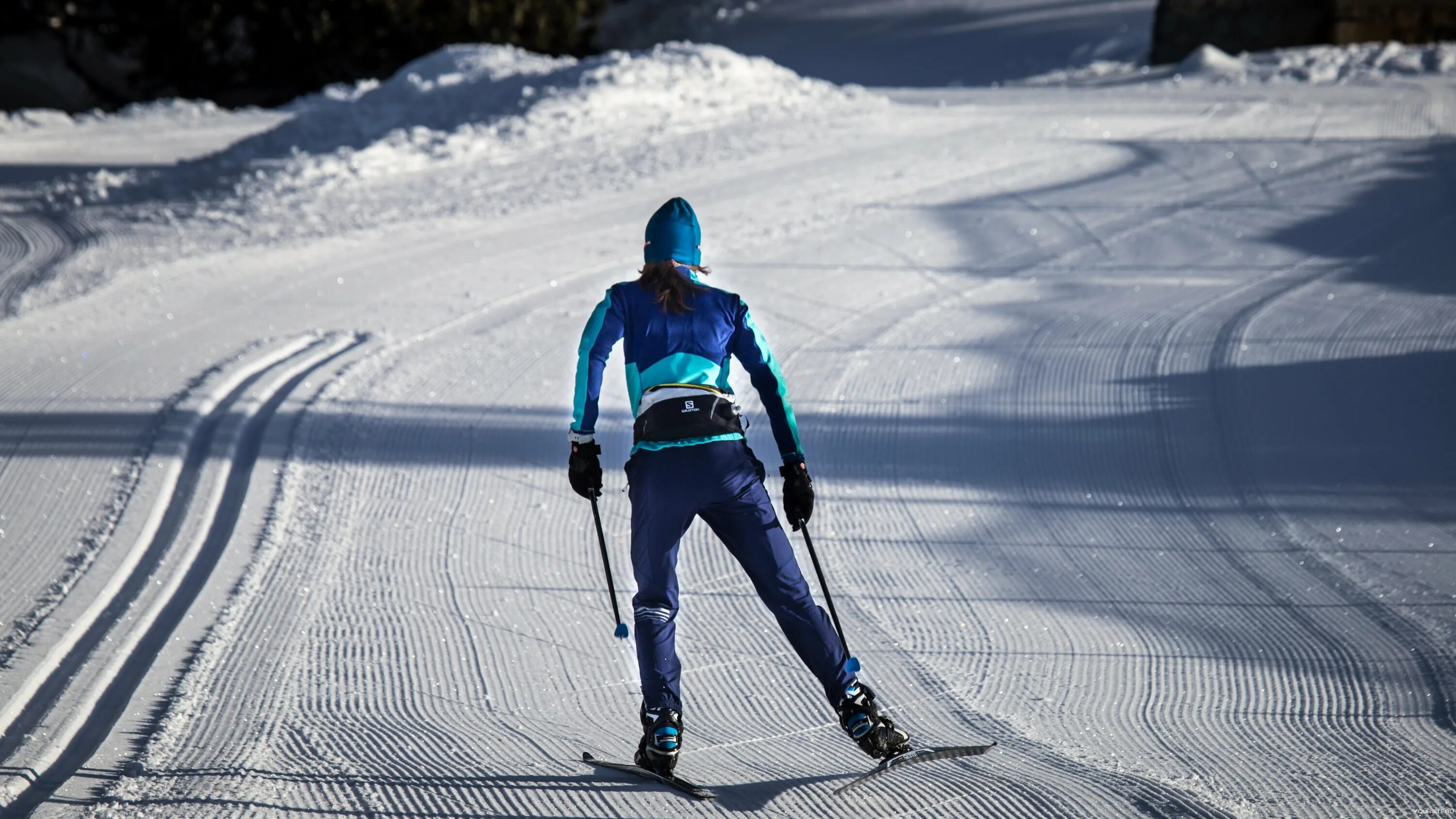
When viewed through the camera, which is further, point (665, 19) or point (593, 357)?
point (665, 19)

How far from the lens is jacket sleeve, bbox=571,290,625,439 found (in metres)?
3.79

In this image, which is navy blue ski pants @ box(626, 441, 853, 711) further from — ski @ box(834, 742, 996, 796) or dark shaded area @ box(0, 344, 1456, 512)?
dark shaded area @ box(0, 344, 1456, 512)

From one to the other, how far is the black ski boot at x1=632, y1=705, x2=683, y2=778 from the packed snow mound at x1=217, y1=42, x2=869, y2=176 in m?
9.78

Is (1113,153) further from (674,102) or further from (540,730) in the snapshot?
(540,730)

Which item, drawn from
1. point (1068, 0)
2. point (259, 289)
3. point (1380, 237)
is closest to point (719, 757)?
point (259, 289)

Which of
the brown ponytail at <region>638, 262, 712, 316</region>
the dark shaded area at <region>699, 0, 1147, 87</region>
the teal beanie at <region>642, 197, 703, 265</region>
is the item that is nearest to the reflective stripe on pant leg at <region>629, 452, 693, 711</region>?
the brown ponytail at <region>638, 262, 712, 316</region>

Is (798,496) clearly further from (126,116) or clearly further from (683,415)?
(126,116)

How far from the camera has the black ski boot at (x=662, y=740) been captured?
12.2 feet

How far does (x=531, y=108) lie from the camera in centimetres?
1375

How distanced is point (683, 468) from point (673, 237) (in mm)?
734

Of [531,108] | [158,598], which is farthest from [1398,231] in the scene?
[158,598]

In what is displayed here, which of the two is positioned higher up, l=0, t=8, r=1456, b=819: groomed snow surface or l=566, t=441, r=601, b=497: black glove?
l=566, t=441, r=601, b=497: black glove

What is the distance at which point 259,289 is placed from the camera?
9.42 metres

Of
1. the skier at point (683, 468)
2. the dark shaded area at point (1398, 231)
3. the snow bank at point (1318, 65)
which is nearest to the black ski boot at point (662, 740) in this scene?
the skier at point (683, 468)
